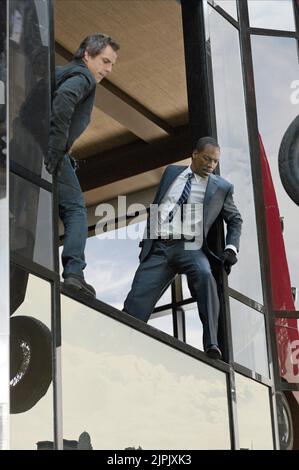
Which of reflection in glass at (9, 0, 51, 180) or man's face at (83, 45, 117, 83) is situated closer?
reflection in glass at (9, 0, 51, 180)

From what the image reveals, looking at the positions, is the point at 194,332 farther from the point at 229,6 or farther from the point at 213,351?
the point at 229,6

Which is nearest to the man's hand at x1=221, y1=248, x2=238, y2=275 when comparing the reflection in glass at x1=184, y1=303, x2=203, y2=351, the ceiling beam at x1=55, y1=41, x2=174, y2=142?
the reflection in glass at x1=184, y1=303, x2=203, y2=351

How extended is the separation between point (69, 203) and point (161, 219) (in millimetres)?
1614

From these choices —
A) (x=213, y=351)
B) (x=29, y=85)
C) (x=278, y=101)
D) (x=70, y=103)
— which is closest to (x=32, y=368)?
(x=70, y=103)

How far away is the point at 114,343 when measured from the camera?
9.48m

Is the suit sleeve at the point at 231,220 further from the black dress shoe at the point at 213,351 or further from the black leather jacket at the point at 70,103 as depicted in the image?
the black leather jacket at the point at 70,103

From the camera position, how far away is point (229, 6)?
1336cm

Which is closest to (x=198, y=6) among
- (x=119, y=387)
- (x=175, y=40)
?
(x=175, y=40)

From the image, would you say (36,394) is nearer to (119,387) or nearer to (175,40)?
(119,387)

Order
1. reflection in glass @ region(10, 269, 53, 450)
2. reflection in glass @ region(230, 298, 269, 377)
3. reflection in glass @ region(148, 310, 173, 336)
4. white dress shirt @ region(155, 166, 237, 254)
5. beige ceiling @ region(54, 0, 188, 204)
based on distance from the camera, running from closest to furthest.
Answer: reflection in glass @ region(10, 269, 53, 450) → white dress shirt @ region(155, 166, 237, 254) → reflection in glass @ region(230, 298, 269, 377) → beige ceiling @ region(54, 0, 188, 204) → reflection in glass @ region(148, 310, 173, 336)

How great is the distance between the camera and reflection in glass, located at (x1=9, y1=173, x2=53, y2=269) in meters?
8.77

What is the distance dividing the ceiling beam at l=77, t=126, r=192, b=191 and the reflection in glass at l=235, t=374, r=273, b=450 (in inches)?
250

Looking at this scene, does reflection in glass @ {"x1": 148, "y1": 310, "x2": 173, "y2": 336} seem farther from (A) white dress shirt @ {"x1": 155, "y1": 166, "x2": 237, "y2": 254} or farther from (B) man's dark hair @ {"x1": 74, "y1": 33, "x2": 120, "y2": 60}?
(B) man's dark hair @ {"x1": 74, "y1": 33, "x2": 120, "y2": 60}

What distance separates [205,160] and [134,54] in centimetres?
462
